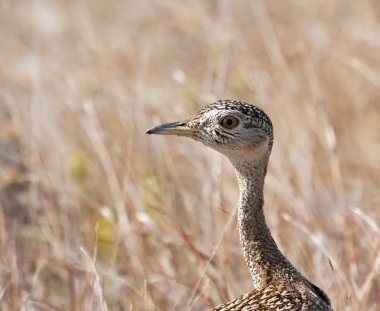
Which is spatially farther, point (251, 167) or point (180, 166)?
point (180, 166)

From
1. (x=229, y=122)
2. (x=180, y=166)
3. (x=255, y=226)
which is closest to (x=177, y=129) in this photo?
(x=229, y=122)

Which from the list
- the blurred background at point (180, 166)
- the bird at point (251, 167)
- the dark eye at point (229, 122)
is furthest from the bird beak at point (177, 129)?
the blurred background at point (180, 166)

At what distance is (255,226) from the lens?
11.3 feet

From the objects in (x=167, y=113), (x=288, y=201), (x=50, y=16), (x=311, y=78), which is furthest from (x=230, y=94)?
(x=50, y=16)

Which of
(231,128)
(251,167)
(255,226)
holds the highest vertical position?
(231,128)

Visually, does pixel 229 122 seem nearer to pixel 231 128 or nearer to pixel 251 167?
pixel 231 128

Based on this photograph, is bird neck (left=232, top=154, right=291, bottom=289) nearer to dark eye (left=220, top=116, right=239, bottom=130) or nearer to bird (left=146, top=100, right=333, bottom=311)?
bird (left=146, top=100, right=333, bottom=311)

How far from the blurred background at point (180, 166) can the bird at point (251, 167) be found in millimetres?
156

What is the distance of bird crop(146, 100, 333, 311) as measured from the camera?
11.0 ft

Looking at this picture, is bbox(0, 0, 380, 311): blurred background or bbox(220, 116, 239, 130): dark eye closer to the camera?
bbox(220, 116, 239, 130): dark eye

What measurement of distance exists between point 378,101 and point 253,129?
148 inches

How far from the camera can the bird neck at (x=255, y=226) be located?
3404mm

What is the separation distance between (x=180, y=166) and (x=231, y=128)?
9.99ft

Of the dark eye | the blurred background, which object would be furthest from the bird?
Result: the blurred background
